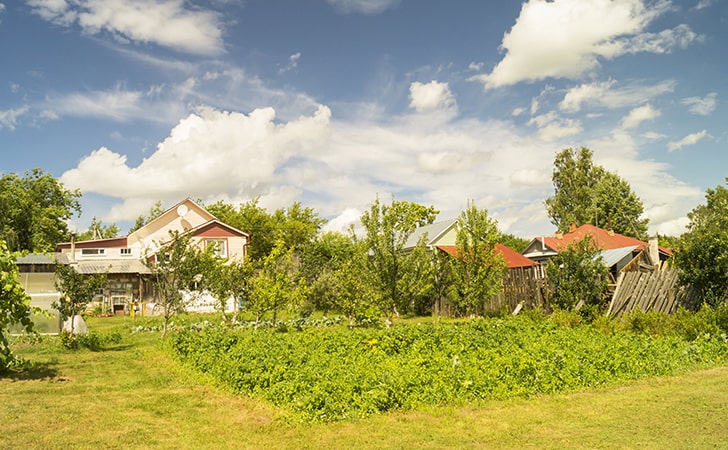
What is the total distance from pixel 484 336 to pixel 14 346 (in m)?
14.6

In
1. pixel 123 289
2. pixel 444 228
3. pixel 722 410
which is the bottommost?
pixel 722 410

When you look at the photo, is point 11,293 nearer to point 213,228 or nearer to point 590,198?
point 213,228

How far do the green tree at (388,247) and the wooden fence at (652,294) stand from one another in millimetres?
7573

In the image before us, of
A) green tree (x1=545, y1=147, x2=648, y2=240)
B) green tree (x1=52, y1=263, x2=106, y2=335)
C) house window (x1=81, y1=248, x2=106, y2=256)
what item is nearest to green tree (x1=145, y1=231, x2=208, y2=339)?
green tree (x1=52, y1=263, x2=106, y2=335)

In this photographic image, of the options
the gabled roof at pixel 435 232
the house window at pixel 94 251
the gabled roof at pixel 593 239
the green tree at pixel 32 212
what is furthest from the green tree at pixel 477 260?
the green tree at pixel 32 212

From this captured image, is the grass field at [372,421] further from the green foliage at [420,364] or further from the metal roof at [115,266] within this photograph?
the metal roof at [115,266]

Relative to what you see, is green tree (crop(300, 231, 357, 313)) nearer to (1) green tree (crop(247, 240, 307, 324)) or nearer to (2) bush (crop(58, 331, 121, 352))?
(1) green tree (crop(247, 240, 307, 324))

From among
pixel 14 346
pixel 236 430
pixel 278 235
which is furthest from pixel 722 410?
pixel 278 235

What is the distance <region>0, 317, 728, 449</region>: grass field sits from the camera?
22.7ft

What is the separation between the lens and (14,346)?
16859mm

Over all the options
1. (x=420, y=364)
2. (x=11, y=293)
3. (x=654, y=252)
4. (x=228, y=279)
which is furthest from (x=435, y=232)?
(x=11, y=293)

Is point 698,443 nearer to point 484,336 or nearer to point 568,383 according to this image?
point 568,383

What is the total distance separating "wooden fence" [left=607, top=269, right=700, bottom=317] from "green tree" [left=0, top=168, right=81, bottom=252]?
145 ft

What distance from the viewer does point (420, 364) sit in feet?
34.6
